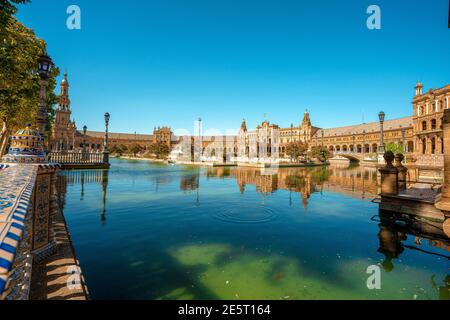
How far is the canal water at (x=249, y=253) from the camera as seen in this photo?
13.1ft

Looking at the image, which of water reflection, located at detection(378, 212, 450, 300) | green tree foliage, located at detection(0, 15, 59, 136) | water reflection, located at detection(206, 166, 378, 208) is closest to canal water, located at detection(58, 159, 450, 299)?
water reflection, located at detection(378, 212, 450, 300)

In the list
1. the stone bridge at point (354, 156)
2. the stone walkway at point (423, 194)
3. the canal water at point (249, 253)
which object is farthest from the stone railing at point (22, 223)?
the stone bridge at point (354, 156)

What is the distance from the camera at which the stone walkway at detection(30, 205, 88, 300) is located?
304cm

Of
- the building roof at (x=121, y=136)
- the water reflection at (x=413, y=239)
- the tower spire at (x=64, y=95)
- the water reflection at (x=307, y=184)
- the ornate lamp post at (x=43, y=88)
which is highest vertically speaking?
the tower spire at (x=64, y=95)

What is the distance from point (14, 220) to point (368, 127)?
118868 mm

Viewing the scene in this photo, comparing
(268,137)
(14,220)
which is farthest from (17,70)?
(268,137)

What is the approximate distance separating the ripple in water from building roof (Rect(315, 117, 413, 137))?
312 ft

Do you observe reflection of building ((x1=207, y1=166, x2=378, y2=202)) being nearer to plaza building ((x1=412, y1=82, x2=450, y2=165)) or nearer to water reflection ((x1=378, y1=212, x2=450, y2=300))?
water reflection ((x1=378, y1=212, x2=450, y2=300))

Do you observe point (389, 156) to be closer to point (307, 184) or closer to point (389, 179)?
point (389, 179)

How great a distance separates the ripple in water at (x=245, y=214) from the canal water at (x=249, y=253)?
4 centimetres

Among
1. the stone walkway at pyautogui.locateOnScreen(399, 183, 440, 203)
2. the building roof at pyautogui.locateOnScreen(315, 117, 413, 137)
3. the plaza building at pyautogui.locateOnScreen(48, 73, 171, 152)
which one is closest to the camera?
the stone walkway at pyautogui.locateOnScreen(399, 183, 440, 203)

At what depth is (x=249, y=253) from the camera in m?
5.41

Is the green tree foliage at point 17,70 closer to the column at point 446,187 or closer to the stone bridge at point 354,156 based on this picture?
the column at point 446,187

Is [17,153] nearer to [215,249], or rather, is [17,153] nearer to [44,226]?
[44,226]
